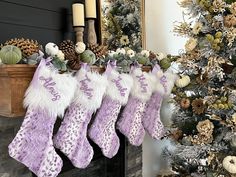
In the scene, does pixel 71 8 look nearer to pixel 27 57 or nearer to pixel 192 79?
pixel 27 57

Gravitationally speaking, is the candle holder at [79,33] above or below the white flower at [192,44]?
above

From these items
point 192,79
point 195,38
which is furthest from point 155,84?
point 195,38

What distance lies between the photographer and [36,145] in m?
1.59

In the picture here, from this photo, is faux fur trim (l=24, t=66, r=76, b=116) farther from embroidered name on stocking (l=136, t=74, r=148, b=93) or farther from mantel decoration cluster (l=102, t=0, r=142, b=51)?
mantel decoration cluster (l=102, t=0, r=142, b=51)

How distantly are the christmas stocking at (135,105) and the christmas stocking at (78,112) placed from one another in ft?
1.83

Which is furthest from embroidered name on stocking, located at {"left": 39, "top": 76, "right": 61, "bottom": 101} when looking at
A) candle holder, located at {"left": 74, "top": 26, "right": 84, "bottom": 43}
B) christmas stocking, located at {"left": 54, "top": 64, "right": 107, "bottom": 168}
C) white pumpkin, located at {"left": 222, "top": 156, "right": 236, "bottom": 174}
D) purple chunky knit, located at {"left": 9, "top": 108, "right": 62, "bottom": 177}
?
white pumpkin, located at {"left": 222, "top": 156, "right": 236, "bottom": 174}

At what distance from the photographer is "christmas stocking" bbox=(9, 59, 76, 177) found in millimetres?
1531

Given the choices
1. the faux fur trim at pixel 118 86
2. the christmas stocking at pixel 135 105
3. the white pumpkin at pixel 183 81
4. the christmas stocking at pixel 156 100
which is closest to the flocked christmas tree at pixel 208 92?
the white pumpkin at pixel 183 81

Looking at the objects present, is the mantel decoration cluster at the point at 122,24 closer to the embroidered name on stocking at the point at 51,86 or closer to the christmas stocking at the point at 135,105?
the christmas stocking at the point at 135,105

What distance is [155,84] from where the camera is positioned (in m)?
2.56

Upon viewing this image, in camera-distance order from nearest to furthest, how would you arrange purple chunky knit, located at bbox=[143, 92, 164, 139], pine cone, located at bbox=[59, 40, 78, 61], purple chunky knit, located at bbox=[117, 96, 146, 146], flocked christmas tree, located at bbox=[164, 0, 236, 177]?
1. pine cone, located at bbox=[59, 40, 78, 61]
2. flocked christmas tree, located at bbox=[164, 0, 236, 177]
3. purple chunky knit, located at bbox=[117, 96, 146, 146]
4. purple chunky knit, located at bbox=[143, 92, 164, 139]

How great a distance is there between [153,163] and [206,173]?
0.97 metres

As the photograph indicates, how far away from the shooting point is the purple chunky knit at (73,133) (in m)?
1.78

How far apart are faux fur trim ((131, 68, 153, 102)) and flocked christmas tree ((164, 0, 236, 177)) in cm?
25
